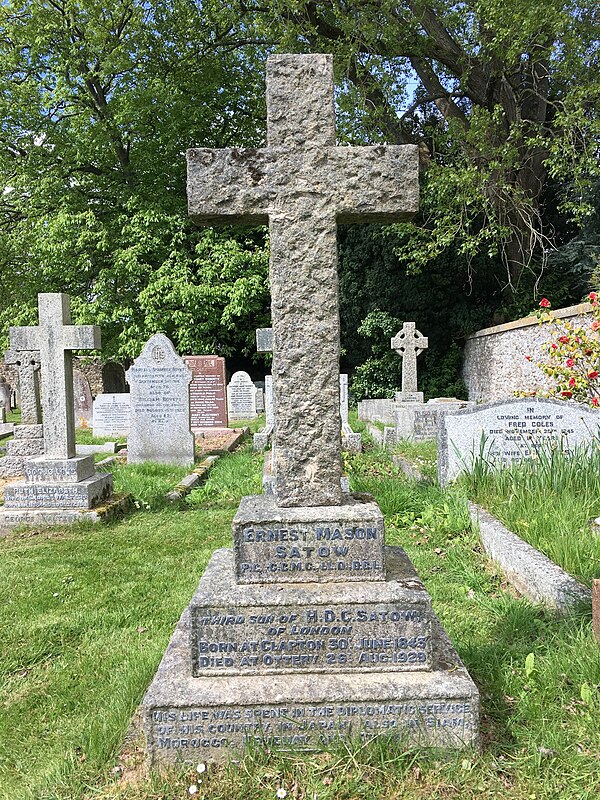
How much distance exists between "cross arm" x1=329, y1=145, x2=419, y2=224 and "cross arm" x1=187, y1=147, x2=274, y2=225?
0.99ft

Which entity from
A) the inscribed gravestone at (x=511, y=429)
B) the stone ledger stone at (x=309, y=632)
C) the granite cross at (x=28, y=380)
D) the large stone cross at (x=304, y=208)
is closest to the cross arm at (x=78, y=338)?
the granite cross at (x=28, y=380)

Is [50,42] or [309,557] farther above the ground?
[50,42]

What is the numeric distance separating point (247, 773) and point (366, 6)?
15.0 meters

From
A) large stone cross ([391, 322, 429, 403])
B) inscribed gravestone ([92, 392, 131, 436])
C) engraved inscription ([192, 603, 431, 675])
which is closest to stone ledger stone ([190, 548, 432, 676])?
engraved inscription ([192, 603, 431, 675])

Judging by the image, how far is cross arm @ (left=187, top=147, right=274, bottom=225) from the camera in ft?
7.94

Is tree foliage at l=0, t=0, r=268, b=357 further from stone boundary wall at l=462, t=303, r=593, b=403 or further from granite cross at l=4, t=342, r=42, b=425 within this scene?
granite cross at l=4, t=342, r=42, b=425

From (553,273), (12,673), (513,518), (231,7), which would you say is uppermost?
(231,7)


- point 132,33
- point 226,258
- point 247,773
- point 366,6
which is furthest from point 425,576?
point 132,33

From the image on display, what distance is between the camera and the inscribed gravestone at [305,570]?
212 centimetres

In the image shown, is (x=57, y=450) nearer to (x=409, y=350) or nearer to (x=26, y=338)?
(x=26, y=338)

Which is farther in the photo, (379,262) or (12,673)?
(379,262)

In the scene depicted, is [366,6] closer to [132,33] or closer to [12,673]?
[132,33]

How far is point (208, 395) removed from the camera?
1302cm

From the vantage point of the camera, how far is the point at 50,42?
56.5 feet
